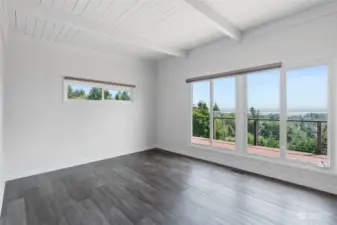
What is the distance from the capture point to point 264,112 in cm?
353

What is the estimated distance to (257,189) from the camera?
280 cm

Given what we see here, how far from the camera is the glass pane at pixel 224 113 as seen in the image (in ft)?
13.1

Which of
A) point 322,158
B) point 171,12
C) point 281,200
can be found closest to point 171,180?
point 281,200

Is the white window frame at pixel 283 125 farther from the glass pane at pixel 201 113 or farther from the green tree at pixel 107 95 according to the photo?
the green tree at pixel 107 95

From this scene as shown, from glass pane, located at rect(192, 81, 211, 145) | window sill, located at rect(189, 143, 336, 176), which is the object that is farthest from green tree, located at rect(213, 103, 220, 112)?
window sill, located at rect(189, 143, 336, 176)

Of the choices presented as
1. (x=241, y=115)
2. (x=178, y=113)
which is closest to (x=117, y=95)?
(x=178, y=113)

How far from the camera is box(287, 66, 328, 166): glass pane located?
2855mm

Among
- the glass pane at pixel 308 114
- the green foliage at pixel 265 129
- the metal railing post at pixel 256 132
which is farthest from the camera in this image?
the metal railing post at pixel 256 132

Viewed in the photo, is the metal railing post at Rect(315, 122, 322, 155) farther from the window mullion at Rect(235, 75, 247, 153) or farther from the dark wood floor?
the window mullion at Rect(235, 75, 247, 153)

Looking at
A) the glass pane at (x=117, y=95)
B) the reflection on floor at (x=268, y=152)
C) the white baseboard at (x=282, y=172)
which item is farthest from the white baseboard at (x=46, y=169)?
the white baseboard at (x=282, y=172)

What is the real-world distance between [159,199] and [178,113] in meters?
2.80

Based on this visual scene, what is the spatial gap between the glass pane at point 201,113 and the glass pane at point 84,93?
2.29 meters

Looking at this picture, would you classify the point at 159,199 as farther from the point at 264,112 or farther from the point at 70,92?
the point at 70,92

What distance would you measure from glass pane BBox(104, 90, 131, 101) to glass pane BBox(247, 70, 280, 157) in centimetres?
295
